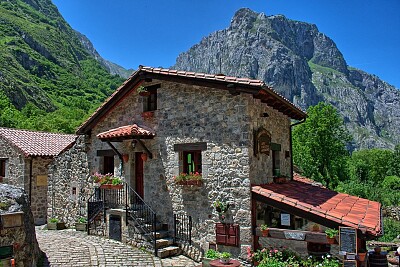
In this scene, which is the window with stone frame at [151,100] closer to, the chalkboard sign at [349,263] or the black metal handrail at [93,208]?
the black metal handrail at [93,208]

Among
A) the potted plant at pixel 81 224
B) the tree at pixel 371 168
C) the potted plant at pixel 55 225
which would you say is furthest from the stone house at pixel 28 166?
the tree at pixel 371 168

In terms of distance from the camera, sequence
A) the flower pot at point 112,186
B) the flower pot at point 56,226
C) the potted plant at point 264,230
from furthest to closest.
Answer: the flower pot at point 56,226 < the flower pot at point 112,186 < the potted plant at point 264,230

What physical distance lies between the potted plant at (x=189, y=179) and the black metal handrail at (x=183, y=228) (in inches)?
46.8

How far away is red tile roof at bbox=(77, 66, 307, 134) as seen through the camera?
9.94 metres

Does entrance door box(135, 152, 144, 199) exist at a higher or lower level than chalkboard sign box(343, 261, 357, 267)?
higher

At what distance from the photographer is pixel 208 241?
10.7 m

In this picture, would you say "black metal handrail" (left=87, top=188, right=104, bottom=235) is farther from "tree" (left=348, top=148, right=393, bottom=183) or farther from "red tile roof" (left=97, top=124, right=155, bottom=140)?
"tree" (left=348, top=148, right=393, bottom=183)

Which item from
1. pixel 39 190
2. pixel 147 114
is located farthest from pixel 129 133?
pixel 39 190

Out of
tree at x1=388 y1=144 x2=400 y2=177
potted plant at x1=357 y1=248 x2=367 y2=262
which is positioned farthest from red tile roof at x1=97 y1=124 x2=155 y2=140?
tree at x1=388 y1=144 x2=400 y2=177

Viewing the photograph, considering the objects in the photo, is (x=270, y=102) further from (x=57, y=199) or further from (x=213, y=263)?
(x=57, y=199)

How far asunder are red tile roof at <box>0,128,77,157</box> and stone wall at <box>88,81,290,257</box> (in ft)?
22.7

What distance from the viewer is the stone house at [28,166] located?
1761 centimetres

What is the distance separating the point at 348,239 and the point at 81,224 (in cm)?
1056

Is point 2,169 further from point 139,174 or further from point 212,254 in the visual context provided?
point 212,254
